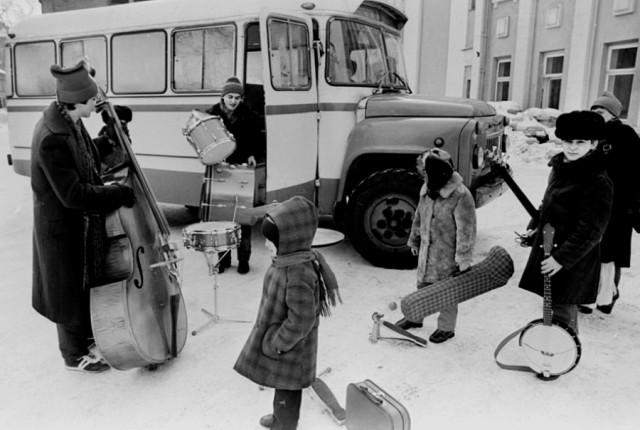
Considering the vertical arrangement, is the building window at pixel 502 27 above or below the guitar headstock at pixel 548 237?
above

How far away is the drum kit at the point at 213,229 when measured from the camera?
3.53 meters

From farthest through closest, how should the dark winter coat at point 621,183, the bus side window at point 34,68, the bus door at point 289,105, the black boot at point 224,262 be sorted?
Answer: the bus side window at point 34,68 < the black boot at point 224,262 < the bus door at point 289,105 < the dark winter coat at point 621,183

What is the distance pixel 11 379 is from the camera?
10.6ft

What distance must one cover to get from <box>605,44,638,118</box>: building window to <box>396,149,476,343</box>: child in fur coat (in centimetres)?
992

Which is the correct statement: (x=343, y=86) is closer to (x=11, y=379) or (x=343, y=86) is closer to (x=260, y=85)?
(x=260, y=85)

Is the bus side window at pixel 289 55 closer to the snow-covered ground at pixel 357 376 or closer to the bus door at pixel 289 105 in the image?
the bus door at pixel 289 105

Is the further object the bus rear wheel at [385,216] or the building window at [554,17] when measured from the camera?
the building window at [554,17]

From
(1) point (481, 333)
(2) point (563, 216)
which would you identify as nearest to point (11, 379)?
(1) point (481, 333)

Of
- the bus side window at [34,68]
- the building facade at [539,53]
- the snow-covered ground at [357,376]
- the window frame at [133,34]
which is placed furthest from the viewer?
the building facade at [539,53]

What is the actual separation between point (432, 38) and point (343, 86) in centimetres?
1223

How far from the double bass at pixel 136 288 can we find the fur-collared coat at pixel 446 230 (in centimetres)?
168

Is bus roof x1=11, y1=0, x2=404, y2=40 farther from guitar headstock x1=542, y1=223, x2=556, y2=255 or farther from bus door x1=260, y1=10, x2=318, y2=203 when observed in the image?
guitar headstock x1=542, y1=223, x2=556, y2=255

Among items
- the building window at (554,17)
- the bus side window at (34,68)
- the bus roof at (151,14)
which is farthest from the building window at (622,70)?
the bus side window at (34,68)

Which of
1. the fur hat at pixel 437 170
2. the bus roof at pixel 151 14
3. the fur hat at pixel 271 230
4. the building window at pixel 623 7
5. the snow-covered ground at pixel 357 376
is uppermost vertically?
the building window at pixel 623 7
